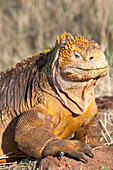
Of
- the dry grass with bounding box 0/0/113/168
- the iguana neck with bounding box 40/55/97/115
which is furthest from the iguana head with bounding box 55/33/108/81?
the dry grass with bounding box 0/0/113/168

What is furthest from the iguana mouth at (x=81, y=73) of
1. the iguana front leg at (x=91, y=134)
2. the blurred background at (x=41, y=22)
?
the blurred background at (x=41, y=22)

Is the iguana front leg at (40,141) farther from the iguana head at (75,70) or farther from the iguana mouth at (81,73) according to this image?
the iguana mouth at (81,73)

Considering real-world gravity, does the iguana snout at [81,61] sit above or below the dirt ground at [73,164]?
above

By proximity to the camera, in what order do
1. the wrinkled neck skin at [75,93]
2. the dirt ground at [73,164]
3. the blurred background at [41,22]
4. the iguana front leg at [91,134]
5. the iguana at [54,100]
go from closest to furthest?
the dirt ground at [73,164]
the iguana at [54,100]
the wrinkled neck skin at [75,93]
the iguana front leg at [91,134]
the blurred background at [41,22]

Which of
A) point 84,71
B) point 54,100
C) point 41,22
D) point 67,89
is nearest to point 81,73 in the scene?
point 84,71

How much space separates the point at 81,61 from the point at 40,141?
120cm

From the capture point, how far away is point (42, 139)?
381cm

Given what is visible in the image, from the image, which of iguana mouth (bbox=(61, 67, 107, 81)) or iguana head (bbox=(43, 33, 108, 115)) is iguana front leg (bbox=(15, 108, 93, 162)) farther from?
iguana mouth (bbox=(61, 67, 107, 81))

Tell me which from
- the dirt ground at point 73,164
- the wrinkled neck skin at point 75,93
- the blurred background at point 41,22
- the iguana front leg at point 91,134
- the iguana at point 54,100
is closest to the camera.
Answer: the dirt ground at point 73,164

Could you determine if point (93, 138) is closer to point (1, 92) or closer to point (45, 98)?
point (45, 98)

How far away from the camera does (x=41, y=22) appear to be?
11945 mm

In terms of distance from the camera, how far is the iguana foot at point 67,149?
142 inches

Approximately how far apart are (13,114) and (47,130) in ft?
2.44

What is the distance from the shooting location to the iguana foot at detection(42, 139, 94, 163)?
3.61 m
